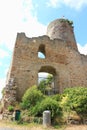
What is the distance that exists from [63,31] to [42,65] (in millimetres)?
5650

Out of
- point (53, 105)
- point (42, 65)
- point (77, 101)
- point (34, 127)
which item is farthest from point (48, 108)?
point (42, 65)

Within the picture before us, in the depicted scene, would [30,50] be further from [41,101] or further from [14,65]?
[41,101]

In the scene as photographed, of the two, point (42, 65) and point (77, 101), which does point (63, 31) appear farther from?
point (77, 101)

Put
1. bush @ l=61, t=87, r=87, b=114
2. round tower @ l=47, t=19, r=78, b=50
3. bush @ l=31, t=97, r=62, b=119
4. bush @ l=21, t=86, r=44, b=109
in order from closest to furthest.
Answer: bush @ l=31, t=97, r=62, b=119 → bush @ l=61, t=87, r=87, b=114 → bush @ l=21, t=86, r=44, b=109 → round tower @ l=47, t=19, r=78, b=50

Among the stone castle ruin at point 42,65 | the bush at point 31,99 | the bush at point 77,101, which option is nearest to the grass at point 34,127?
the bush at point 77,101

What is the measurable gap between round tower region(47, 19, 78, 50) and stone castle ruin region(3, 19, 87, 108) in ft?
6.99

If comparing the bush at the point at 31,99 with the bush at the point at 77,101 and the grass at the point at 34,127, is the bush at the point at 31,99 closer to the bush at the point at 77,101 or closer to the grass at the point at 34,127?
the bush at the point at 77,101

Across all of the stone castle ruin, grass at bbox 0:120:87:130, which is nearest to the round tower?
the stone castle ruin

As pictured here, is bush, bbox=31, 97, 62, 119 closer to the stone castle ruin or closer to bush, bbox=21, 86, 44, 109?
bush, bbox=21, 86, 44, 109

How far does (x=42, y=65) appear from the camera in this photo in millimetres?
17828

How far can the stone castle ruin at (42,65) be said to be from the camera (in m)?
16.5

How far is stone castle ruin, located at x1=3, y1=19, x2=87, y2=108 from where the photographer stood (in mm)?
16484

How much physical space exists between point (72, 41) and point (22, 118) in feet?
38.4

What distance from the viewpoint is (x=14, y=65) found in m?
17.0
